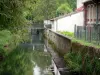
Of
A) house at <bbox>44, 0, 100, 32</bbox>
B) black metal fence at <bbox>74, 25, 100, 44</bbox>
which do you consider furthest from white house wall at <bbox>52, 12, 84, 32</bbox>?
black metal fence at <bbox>74, 25, 100, 44</bbox>

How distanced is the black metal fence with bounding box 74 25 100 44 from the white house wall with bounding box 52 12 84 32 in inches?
754

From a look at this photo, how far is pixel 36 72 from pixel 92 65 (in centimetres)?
1100

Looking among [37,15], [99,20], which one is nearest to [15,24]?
[99,20]

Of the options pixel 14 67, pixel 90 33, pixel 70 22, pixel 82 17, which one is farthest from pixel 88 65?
pixel 70 22

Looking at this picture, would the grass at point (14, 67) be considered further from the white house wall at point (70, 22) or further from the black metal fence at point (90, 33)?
the white house wall at point (70, 22)

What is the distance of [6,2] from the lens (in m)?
14.2

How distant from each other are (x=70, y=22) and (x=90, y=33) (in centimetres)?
2501

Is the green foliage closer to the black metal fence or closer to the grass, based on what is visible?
the black metal fence

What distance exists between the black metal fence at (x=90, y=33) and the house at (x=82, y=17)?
6.32 meters

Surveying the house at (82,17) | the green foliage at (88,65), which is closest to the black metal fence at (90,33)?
the green foliage at (88,65)

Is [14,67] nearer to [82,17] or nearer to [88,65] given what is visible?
[88,65]

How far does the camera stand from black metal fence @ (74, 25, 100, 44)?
16.3 meters

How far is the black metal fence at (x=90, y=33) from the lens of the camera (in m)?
16.3

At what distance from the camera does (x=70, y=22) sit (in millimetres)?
42750
